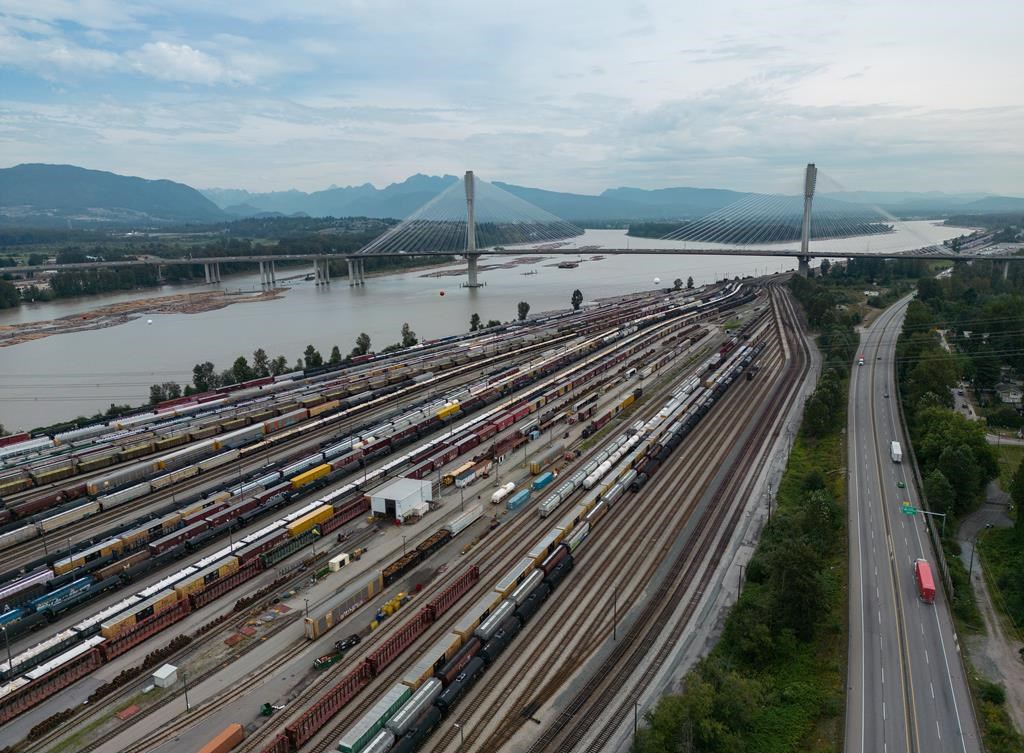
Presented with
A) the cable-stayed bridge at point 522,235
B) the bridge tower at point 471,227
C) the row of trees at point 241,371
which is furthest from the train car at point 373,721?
the bridge tower at point 471,227

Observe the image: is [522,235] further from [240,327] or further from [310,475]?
[310,475]

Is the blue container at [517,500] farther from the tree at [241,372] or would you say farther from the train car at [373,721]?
the tree at [241,372]

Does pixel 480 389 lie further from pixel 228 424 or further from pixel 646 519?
pixel 646 519

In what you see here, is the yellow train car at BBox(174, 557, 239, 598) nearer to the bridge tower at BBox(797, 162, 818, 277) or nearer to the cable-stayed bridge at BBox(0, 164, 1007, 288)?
the cable-stayed bridge at BBox(0, 164, 1007, 288)

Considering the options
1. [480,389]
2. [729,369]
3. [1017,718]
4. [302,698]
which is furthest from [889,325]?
[302,698]

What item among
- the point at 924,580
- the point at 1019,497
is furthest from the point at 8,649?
the point at 1019,497
